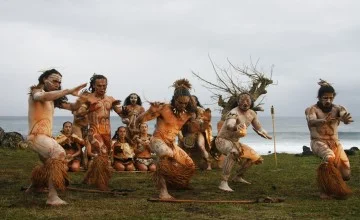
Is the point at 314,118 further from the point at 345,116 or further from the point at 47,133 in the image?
the point at 47,133

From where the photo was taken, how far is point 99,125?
8477mm

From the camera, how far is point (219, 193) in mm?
7945

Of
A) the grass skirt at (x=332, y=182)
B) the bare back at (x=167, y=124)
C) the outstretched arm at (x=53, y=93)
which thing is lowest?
the grass skirt at (x=332, y=182)

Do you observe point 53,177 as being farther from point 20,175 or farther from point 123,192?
point 20,175

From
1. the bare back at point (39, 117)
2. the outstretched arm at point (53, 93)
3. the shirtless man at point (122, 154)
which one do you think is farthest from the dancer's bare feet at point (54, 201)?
the shirtless man at point (122, 154)

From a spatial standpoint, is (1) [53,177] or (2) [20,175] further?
(2) [20,175]

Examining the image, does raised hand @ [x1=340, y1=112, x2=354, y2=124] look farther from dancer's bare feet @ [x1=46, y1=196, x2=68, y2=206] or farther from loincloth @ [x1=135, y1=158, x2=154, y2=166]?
loincloth @ [x1=135, y1=158, x2=154, y2=166]

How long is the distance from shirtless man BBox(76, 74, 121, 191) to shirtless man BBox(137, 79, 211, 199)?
1.05 m

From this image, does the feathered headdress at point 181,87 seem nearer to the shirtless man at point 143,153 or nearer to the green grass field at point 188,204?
the green grass field at point 188,204

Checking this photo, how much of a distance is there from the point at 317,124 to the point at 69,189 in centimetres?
394

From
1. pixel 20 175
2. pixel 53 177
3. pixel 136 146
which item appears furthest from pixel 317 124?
pixel 20 175

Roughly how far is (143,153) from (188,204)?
4.88 metres

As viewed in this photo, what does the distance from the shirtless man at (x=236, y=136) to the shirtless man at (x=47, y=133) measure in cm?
285

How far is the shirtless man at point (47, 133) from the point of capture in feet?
21.1
